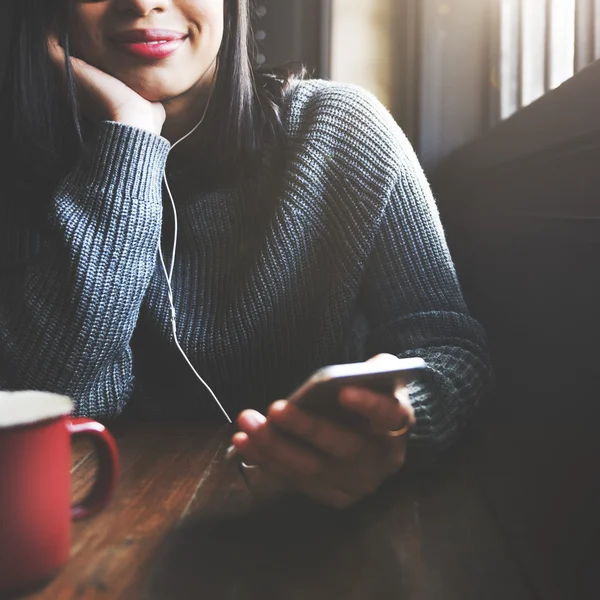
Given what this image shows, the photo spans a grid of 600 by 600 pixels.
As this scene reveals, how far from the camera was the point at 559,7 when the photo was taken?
64.3 inches

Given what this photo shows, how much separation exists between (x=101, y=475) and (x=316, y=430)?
0.54 ft

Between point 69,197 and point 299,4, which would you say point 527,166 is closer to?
point 69,197

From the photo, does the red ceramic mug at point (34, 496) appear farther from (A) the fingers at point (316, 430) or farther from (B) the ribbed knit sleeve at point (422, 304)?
(B) the ribbed knit sleeve at point (422, 304)

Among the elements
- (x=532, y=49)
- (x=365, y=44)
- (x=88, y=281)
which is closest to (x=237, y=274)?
(x=88, y=281)

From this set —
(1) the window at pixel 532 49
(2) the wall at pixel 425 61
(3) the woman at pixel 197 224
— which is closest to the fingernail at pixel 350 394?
(3) the woman at pixel 197 224

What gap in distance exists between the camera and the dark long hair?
1111 mm

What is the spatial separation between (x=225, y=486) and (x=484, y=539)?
0.72ft

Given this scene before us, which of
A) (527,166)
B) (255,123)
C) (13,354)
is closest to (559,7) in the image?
(527,166)

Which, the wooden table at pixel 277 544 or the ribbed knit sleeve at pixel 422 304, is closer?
the wooden table at pixel 277 544

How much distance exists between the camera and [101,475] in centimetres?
45

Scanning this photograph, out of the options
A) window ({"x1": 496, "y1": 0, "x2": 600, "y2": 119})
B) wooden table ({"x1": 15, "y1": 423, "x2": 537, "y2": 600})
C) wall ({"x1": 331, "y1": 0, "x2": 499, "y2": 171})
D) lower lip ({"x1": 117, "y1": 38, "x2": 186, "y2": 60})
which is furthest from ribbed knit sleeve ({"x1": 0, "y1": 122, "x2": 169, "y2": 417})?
wall ({"x1": 331, "y1": 0, "x2": 499, "y2": 171})

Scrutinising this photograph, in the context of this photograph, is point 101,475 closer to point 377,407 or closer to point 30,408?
point 30,408

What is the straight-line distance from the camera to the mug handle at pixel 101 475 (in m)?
0.44

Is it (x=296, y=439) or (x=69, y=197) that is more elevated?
(x=69, y=197)
